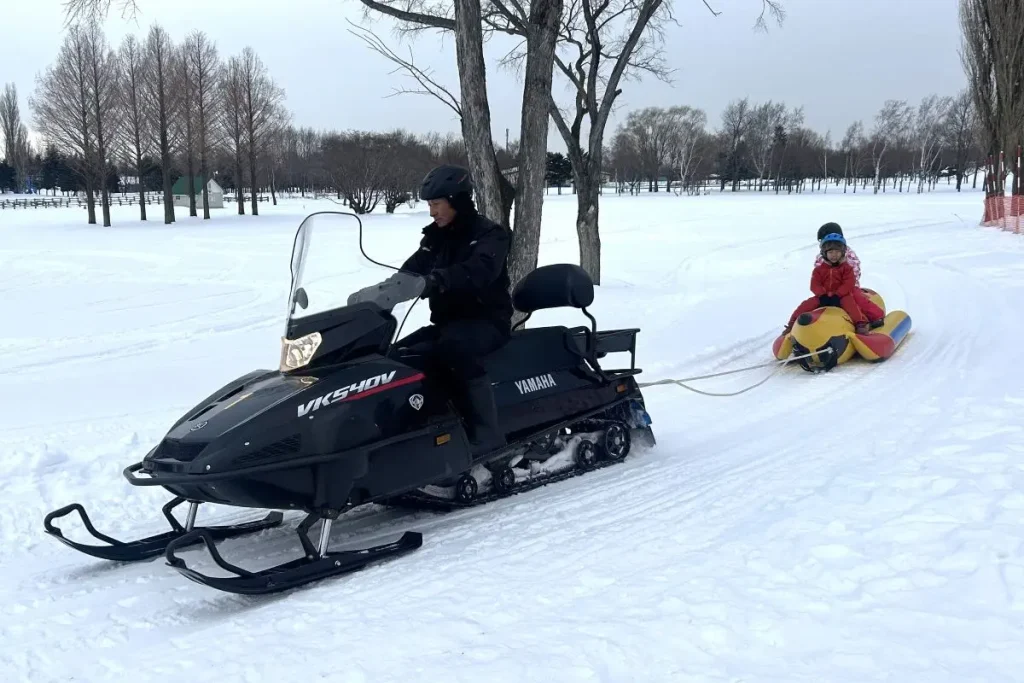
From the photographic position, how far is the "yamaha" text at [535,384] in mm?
4832

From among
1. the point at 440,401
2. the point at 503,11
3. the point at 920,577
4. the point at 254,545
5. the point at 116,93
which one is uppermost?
the point at 116,93

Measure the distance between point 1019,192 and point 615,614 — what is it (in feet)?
90.3

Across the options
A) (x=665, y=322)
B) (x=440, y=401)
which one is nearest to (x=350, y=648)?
(x=440, y=401)

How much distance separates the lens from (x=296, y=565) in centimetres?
359

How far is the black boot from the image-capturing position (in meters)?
4.42

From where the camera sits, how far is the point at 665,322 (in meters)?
10.7

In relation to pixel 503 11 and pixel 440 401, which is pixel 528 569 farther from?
pixel 503 11

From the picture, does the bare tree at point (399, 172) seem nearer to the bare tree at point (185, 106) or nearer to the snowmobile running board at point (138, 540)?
the bare tree at point (185, 106)

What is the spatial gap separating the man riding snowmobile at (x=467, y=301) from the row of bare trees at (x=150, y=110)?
38315mm

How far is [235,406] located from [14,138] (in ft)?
328

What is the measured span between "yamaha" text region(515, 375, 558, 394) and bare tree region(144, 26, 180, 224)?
39177 mm

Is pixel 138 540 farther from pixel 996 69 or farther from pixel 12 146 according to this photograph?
pixel 12 146

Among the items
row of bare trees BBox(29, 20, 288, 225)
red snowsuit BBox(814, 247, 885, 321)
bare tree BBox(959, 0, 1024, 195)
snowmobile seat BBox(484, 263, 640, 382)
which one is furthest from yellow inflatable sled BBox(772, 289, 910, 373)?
row of bare trees BBox(29, 20, 288, 225)

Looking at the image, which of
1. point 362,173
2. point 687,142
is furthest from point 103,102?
point 687,142
